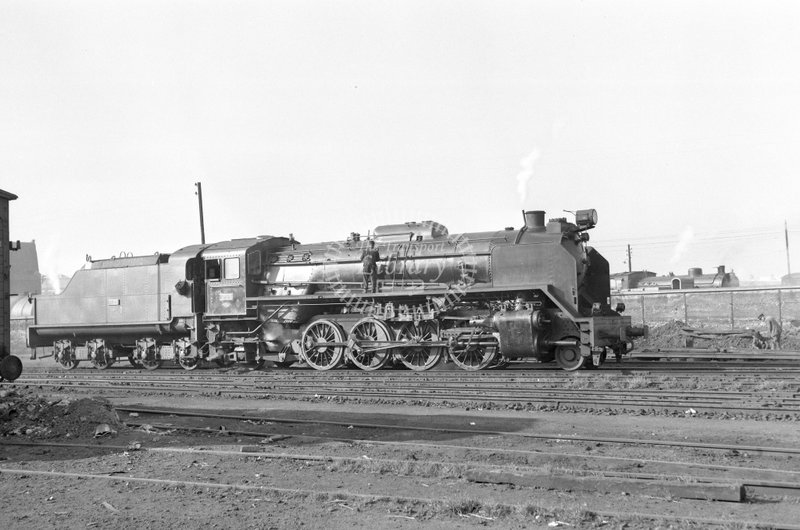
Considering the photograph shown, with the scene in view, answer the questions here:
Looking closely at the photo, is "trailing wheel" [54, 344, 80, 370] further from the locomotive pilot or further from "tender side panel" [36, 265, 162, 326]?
the locomotive pilot

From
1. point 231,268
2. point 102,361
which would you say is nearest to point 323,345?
point 231,268

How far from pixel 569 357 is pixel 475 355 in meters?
2.24

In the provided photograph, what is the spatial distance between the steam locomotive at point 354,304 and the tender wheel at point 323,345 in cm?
4

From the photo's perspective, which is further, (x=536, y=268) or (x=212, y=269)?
(x=212, y=269)

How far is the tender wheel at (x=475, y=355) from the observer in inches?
671

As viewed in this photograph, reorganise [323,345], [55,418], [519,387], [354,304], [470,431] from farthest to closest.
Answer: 1. [323,345]
2. [354,304]
3. [519,387]
4. [55,418]
5. [470,431]

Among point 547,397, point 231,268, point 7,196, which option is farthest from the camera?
point 231,268

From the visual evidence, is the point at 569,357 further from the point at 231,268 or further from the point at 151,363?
the point at 151,363

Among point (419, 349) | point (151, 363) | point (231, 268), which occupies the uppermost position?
point (231, 268)

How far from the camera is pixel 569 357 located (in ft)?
54.3

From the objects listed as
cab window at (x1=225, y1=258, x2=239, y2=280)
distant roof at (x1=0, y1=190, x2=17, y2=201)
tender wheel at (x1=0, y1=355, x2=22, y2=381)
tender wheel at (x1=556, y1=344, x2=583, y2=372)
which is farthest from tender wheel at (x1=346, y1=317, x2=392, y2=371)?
distant roof at (x1=0, y1=190, x2=17, y2=201)

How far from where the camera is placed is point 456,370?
17.7 metres

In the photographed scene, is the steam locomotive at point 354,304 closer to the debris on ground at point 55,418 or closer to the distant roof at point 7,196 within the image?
the distant roof at point 7,196

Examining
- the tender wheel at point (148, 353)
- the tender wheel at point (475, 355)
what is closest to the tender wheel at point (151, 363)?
the tender wheel at point (148, 353)
